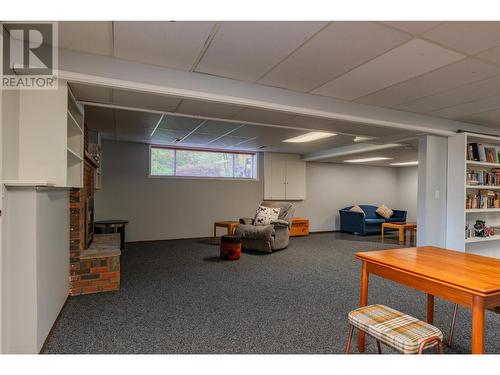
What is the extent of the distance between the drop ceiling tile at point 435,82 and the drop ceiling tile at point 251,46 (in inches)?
52.8

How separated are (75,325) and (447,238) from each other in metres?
4.69

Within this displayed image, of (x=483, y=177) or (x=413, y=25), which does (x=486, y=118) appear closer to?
(x=483, y=177)

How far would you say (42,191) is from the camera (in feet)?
6.60

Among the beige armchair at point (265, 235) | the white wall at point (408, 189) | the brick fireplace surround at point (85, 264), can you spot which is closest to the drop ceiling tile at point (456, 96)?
the beige armchair at point (265, 235)

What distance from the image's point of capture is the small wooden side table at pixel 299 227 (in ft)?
23.9

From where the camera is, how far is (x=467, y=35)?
190cm

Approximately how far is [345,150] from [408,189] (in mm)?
4264

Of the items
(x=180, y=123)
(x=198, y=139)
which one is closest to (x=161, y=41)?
(x=180, y=123)

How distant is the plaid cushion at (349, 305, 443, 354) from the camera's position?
1.40 meters

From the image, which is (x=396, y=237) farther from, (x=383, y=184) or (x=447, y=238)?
(x=447, y=238)

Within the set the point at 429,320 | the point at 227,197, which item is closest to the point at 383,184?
the point at 227,197

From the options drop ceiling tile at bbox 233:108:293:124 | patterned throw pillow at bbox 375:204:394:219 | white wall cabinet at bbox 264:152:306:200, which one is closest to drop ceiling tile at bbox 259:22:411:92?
drop ceiling tile at bbox 233:108:293:124

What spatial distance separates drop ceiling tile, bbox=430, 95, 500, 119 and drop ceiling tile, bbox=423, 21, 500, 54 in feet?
4.84

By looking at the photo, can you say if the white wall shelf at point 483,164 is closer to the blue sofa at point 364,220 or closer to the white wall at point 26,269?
the blue sofa at point 364,220
